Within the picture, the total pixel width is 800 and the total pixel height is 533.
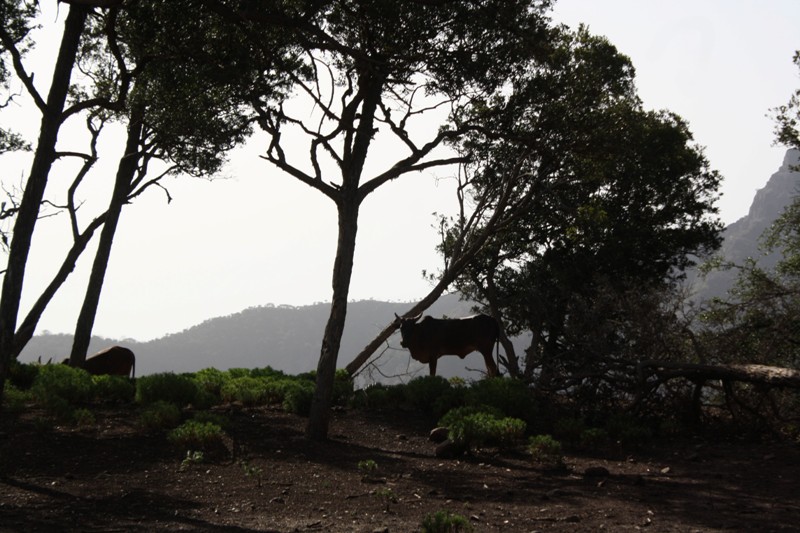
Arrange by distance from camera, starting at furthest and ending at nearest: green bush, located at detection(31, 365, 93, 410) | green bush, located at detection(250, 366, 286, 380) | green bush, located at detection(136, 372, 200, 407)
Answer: green bush, located at detection(250, 366, 286, 380)
green bush, located at detection(136, 372, 200, 407)
green bush, located at detection(31, 365, 93, 410)

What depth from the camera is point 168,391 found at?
14.3 meters

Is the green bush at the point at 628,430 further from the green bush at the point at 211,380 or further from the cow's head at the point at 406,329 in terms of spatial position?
the green bush at the point at 211,380

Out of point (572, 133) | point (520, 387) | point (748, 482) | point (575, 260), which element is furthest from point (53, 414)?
point (575, 260)

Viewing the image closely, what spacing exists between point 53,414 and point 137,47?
23.0 feet

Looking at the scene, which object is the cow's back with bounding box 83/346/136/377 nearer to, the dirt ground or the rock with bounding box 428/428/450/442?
the dirt ground

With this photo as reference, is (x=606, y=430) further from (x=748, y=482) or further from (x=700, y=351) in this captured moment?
(x=748, y=482)

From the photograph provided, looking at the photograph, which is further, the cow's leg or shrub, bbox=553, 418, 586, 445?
the cow's leg

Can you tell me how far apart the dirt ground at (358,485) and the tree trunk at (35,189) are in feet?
6.17

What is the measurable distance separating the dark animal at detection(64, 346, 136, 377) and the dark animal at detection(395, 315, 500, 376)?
8.91m

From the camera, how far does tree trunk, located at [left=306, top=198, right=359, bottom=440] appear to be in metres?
12.4

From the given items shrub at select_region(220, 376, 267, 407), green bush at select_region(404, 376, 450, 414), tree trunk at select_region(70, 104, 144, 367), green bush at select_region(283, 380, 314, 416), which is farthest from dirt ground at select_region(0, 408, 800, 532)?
tree trunk at select_region(70, 104, 144, 367)

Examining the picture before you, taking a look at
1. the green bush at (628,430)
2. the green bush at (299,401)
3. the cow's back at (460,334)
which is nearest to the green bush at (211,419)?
the green bush at (299,401)

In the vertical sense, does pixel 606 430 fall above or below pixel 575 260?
below

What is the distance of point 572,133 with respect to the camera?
55.2 feet
